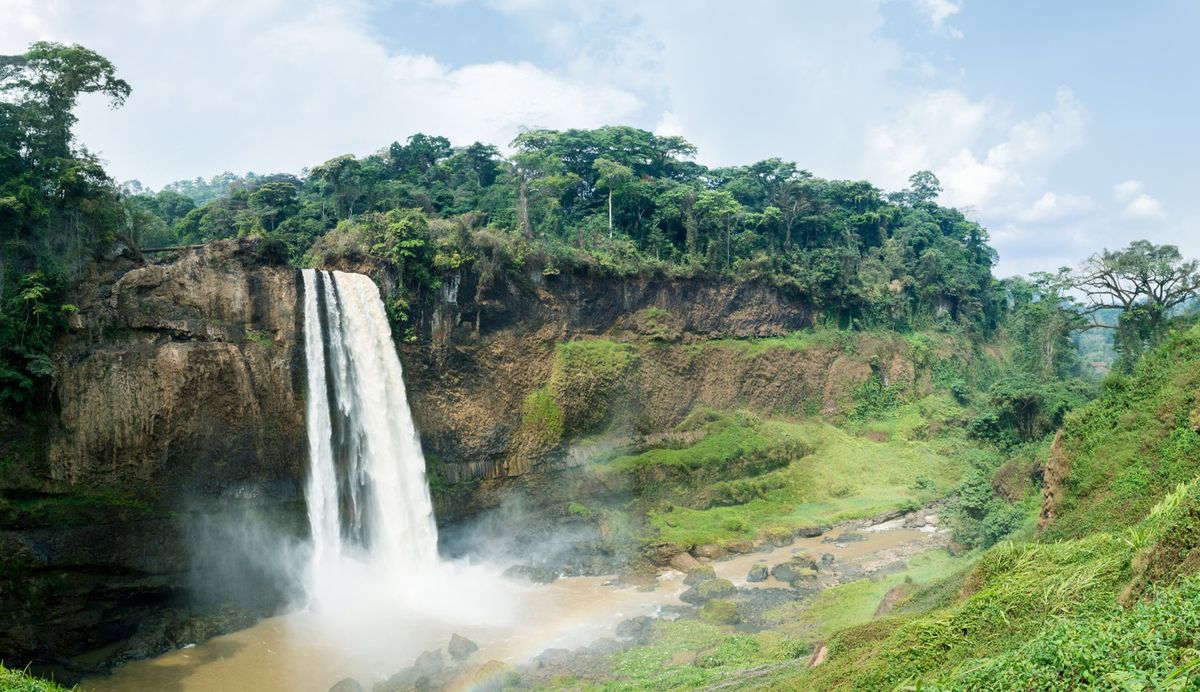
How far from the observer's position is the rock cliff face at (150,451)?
17.9 metres

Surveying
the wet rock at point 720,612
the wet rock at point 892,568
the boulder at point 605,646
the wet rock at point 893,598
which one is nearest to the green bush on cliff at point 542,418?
the wet rock at point 720,612

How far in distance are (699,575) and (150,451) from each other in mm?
16085

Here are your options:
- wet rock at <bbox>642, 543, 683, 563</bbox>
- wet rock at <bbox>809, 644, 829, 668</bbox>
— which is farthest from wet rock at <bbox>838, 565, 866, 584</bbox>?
wet rock at <bbox>809, 644, 829, 668</bbox>

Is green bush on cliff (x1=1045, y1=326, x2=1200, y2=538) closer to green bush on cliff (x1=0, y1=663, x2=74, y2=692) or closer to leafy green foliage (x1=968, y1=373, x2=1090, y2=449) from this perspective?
green bush on cliff (x1=0, y1=663, x2=74, y2=692)

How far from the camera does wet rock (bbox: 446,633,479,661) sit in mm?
17297

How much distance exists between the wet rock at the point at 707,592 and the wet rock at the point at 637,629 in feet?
6.86

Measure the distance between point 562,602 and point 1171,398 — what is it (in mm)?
15553

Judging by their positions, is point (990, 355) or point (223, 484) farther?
point (990, 355)

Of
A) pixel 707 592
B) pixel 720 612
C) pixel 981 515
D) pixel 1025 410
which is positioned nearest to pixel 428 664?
pixel 720 612

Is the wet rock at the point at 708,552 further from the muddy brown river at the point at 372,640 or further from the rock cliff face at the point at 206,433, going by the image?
the rock cliff face at the point at 206,433

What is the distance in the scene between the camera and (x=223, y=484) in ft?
70.0

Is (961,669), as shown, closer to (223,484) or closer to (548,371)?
(223,484)

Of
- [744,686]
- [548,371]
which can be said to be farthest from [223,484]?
[744,686]

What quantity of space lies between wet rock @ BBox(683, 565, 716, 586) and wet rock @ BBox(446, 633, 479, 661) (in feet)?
24.1
